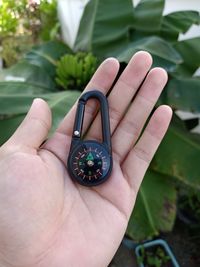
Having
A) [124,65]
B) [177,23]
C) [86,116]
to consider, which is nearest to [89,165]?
[86,116]

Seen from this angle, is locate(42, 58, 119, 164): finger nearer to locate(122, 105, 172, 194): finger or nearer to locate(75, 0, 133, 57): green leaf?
locate(122, 105, 172, 194): finger

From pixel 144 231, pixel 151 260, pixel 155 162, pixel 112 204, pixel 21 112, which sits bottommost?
pixel 151 260

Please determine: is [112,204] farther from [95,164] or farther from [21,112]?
[21,112]

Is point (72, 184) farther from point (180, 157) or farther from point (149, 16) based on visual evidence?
point (149, 16)

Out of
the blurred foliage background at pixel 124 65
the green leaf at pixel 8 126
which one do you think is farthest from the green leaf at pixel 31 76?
the green leaf at pixel 8 126

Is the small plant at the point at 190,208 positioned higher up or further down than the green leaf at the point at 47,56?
further down

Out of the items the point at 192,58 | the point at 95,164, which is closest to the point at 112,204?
the point at 95,164

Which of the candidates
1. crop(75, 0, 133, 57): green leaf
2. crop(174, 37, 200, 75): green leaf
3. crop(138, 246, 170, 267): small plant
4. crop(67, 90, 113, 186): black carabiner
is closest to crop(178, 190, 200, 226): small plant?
crop(138, 246, 170, 267): small plant

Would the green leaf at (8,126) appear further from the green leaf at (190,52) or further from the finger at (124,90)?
the green leaf at (190,52)
